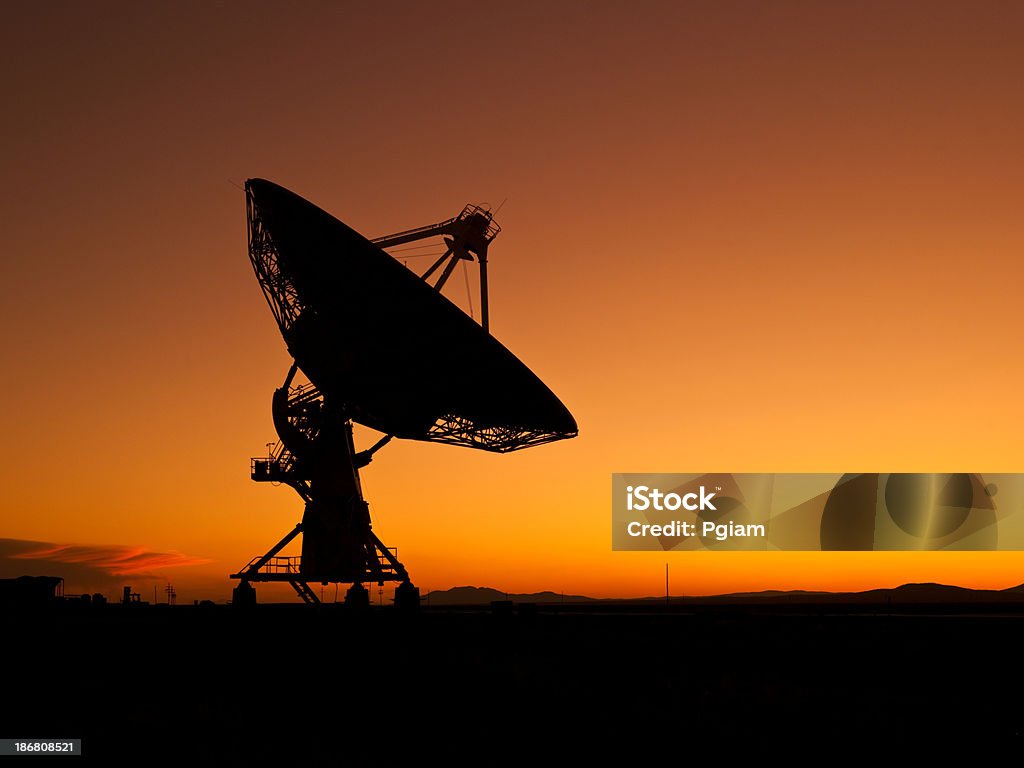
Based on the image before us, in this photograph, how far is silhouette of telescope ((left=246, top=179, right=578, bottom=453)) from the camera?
146 feet

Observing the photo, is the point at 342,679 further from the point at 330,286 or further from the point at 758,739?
the point at 330,286

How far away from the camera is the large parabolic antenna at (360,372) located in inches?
1764

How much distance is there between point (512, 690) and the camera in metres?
26.5

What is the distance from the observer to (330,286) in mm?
45562

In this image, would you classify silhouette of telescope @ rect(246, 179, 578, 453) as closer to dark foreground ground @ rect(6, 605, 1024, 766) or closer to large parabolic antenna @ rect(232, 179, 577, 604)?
large parabolic antenna @ rect(232, 179, 577, 604)

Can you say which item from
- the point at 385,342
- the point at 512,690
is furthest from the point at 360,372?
the point at 512,690

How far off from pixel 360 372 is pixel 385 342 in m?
2.20

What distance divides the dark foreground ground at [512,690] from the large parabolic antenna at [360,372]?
9311 mm

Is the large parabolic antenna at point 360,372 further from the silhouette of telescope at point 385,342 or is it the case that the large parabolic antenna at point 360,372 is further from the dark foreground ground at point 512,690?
the dark foreground ground at point 512,690

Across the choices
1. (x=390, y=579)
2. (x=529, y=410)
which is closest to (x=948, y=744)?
(x=529, y=410)

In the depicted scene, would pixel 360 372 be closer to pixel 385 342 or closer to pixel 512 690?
pixel 385 342

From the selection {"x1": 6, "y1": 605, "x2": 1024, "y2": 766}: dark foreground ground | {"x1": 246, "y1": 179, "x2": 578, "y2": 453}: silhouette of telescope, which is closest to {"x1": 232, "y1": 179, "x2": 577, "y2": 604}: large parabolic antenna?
{"x1": 246, "y1": 179, "x2": 578, "y2": 453}: silhouette of telescope

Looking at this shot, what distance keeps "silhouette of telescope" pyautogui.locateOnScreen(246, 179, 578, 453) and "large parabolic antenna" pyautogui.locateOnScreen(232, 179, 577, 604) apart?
2.0 inches

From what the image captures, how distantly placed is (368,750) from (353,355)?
94.0 feet
